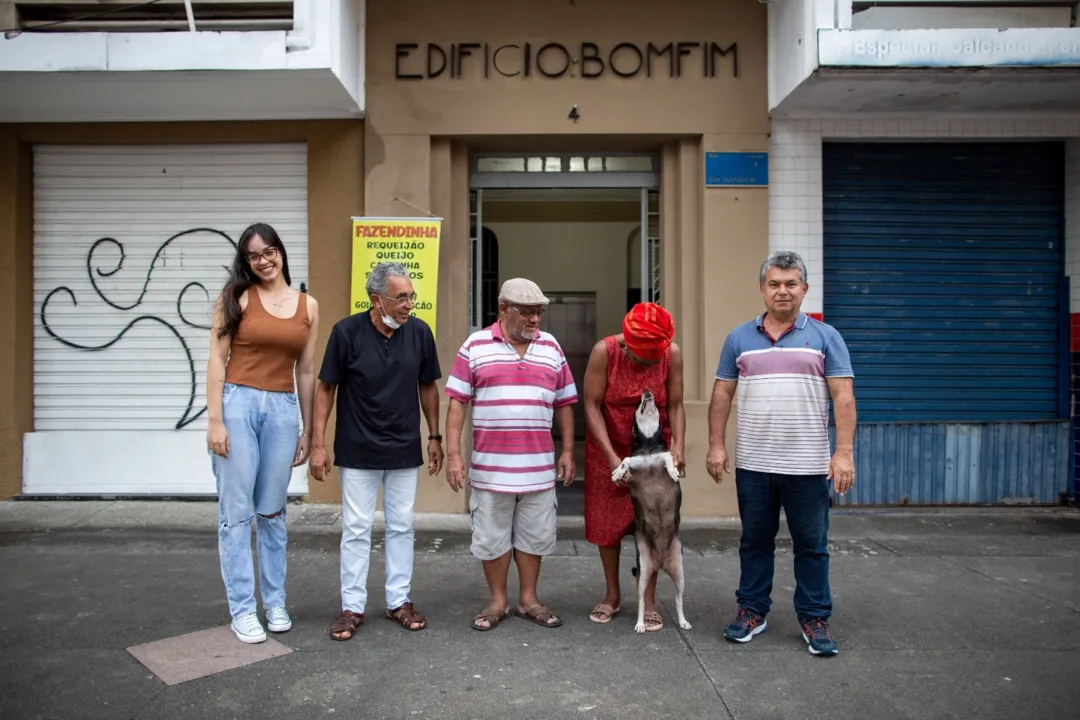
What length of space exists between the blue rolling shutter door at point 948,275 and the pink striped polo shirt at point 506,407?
4.19 meters

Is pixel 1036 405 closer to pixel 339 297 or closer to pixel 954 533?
pixel 954 533

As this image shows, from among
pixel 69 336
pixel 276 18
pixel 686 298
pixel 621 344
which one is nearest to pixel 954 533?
pixel 686 298

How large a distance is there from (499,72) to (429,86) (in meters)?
0.60

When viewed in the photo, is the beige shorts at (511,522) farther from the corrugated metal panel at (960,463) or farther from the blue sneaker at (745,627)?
the corrugated metal panel at (960,463)

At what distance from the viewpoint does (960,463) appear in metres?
7.59

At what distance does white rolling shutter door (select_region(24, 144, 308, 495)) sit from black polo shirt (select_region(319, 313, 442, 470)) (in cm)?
350

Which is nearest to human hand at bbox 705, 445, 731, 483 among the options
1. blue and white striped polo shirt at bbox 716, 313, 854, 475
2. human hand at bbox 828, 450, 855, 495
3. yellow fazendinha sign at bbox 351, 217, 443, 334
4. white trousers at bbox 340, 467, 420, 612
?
blue and white striped polo shirt at bbox 716, 313, 854, 475

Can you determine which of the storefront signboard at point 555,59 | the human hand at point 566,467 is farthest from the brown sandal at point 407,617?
the storefront signboard at point 555,59

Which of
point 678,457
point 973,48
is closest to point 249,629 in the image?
point 678,457

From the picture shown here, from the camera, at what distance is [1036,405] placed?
25.3ft

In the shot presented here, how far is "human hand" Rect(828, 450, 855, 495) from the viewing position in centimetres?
391

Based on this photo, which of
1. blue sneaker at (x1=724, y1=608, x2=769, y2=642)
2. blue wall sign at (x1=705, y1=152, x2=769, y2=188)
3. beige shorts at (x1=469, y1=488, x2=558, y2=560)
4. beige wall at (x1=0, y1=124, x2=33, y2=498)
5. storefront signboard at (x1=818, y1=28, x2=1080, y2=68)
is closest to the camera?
blue sneaker at (x1=724, y1=608, x2=769, y2=642)

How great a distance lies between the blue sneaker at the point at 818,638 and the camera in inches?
155

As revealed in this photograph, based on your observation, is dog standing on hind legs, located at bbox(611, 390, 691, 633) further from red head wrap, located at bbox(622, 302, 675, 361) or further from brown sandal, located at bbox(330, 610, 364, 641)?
brown sandal, located at bbox(330, 610, 364, 641)
